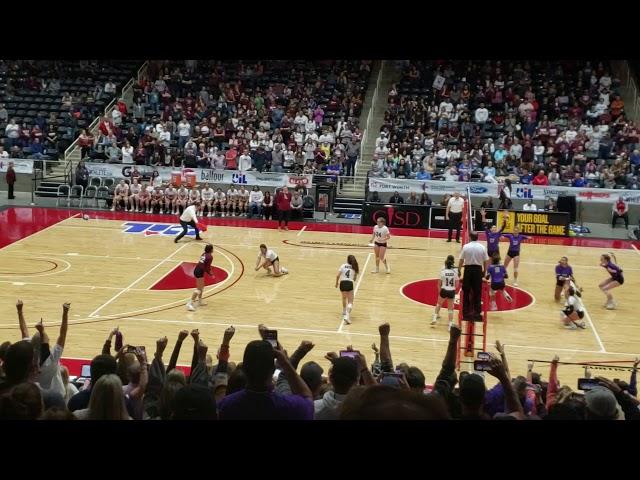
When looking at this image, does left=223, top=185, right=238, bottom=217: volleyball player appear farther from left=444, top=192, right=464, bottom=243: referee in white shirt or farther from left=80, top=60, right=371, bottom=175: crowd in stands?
left=444, top=192, right=464, bottom=243: referee in white shirt

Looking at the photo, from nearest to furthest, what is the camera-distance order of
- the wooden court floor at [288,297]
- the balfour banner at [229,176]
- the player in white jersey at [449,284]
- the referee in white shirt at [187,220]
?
the wooden court floor at [288,297] → the player in white jersey at [449,284] → the referee in white shirt at [187,220] → the balfour banner at [229,176]

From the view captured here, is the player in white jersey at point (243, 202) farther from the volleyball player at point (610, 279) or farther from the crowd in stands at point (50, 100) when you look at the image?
the volleyball player at point (610, 279)

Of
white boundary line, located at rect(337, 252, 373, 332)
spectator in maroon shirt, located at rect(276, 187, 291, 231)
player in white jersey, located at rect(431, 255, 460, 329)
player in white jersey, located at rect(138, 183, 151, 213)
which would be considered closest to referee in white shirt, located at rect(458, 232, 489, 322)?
player in white jersey, located at rect(431, 255, 460, 329)

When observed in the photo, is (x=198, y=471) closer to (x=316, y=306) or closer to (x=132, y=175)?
(x=316, y=306)

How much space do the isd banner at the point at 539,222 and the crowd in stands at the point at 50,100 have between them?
19.3m

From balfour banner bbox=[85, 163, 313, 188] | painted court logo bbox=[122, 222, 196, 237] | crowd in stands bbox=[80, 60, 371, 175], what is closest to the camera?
painted court logo bbox=[122, 222, 196, 237]

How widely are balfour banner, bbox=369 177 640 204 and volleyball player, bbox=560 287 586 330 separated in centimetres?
1273

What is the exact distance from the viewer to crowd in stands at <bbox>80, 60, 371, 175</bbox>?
32906mm

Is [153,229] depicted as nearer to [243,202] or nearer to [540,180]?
[243,202]

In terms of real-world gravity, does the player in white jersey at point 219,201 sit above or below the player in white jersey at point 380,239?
above

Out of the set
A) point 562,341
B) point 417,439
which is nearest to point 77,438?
point 417,439

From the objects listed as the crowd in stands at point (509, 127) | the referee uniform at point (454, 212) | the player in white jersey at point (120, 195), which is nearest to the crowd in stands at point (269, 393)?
the referee uniform at point (454, 212)

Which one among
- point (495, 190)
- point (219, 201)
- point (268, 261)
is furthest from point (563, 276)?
point (219, 201)

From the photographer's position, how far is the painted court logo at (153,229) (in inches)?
1063
